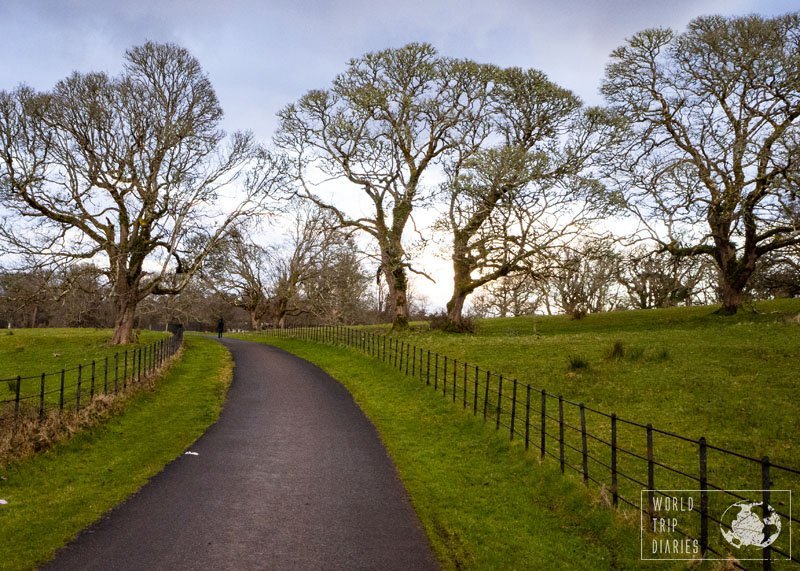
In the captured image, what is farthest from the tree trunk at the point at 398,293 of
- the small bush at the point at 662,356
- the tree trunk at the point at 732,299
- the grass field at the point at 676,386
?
the tree trunk at the point at 732,299

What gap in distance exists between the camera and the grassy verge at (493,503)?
774 centimetres

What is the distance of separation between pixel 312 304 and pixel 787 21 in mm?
46325

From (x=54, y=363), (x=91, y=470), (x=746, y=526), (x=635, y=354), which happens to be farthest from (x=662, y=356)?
(x=54, y=363)

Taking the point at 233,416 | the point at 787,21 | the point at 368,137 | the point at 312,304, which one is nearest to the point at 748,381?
the point at 233,416

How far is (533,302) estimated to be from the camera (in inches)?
2768

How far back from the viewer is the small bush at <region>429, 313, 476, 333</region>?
35.5 m

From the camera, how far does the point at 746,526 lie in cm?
860

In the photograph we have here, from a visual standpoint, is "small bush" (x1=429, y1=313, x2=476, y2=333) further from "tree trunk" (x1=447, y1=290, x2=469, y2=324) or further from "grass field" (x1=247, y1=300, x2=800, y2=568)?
"grass field" (x1=247, y1=300, x2=800, y2=568)

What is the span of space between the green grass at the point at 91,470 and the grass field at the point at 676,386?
5.45 m

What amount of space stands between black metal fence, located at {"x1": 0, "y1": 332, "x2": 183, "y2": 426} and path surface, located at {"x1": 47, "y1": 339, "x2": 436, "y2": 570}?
3.89m

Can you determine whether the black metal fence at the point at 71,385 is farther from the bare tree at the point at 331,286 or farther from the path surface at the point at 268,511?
the bare tree at the point at 331,286

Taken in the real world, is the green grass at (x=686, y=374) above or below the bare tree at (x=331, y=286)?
below

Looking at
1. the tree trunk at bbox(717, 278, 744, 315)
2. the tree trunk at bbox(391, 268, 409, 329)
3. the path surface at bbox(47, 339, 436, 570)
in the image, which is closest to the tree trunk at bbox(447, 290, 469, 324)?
the tree trunk at bbox(391, 268, 409, 329)

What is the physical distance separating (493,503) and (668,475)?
12.3 feet
